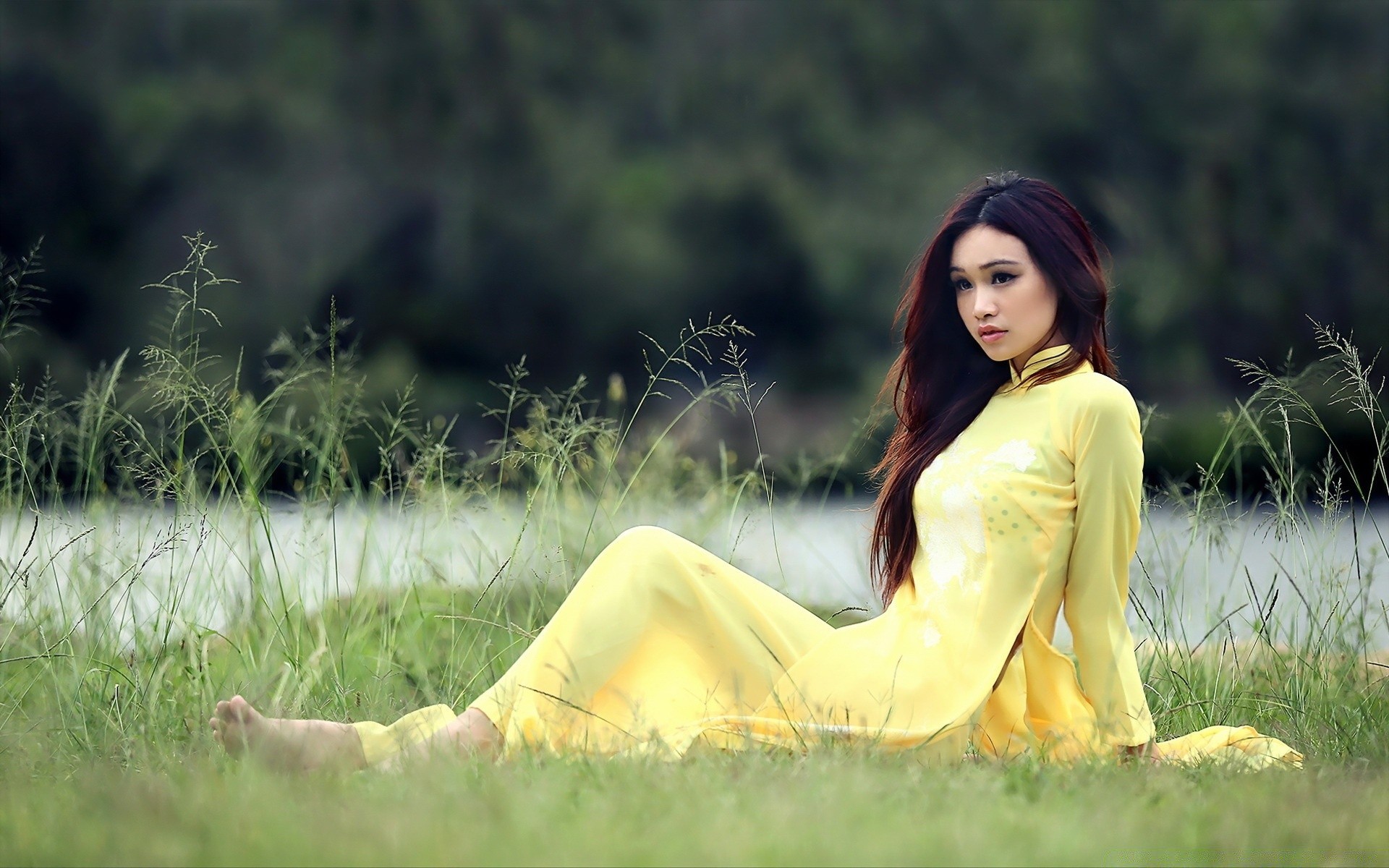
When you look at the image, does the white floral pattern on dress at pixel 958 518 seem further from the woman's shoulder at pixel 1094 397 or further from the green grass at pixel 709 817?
the green grass at pixel 709 817

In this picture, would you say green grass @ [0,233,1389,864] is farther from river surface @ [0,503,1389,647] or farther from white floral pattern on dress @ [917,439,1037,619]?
white floral pattern on dress @ [917,439,1037,619]

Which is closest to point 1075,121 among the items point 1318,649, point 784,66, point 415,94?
point 784,66

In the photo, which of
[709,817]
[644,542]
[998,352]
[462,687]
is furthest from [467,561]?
[709,817]

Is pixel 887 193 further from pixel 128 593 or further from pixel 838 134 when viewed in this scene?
pixel 128 593

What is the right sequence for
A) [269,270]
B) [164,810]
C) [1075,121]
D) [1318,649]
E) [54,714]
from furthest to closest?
[1075,121] → [269,270] → [1318,649] → [54,714] → [164,810]

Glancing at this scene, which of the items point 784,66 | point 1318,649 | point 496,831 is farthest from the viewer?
point 784,66

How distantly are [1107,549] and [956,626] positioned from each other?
0.24 meters

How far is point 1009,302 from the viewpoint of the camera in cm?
207

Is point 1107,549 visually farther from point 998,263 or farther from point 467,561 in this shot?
point 467,561

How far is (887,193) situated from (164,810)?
11379 mm

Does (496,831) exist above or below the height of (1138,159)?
below

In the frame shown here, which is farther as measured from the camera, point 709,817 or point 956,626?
point 956,626

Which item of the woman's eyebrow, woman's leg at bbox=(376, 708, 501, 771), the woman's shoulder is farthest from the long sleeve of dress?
woman's leg at bbox=(376, 708, 501, 771)

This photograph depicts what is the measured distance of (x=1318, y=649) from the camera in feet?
8.26
